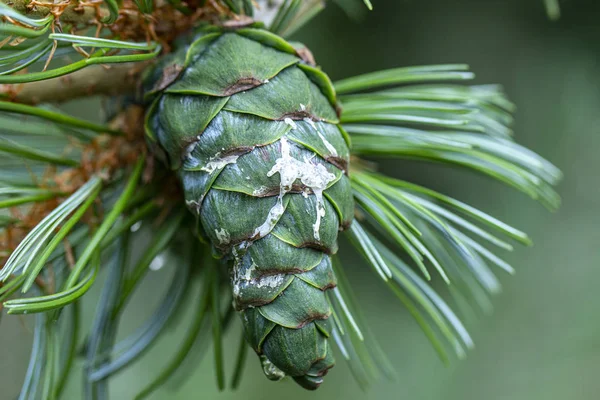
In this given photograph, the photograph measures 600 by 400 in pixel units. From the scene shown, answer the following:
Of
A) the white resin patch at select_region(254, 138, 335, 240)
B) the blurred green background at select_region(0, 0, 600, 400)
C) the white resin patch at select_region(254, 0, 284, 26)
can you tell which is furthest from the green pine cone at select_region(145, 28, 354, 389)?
the blurred green background at select_region(0, 0, 600, 400)

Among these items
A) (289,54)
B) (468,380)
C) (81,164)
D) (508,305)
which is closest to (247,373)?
(468,380)

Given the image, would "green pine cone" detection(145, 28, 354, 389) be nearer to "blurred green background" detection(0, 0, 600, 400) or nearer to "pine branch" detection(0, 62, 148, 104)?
"pine branch" detection(0, 62, 148, 104)

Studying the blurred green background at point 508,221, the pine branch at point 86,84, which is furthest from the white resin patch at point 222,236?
the blurred green background at point 508,221

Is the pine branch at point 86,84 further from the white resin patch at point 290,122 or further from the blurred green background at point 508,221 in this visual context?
the blurred green background at point 508,221

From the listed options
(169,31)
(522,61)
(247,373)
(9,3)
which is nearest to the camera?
(9,3)

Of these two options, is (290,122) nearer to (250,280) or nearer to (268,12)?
(250,280)

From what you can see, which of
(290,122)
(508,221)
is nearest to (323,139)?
(290,122)

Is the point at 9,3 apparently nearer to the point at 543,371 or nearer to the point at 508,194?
the point at 508,194
